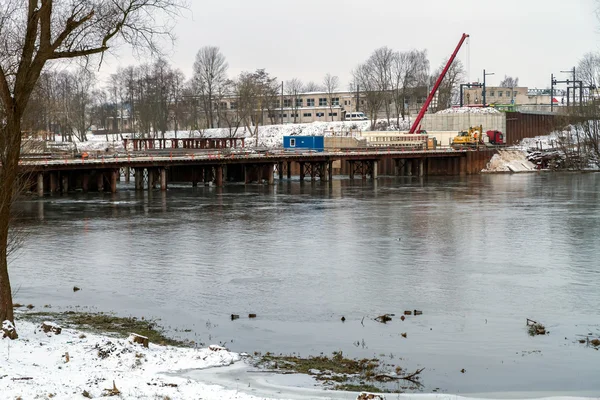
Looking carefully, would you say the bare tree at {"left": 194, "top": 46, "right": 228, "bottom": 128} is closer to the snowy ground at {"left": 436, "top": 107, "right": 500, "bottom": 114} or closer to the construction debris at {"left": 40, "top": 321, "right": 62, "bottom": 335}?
the snowy ground at {"left": 436, "top": 107, "right": 500, "bottom": 114}

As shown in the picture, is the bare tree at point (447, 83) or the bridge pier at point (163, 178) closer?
the bridge pier at point (163, 178)

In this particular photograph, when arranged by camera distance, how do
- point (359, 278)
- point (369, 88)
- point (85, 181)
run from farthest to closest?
point (369, 88), point (85, 181), point (359, 278)

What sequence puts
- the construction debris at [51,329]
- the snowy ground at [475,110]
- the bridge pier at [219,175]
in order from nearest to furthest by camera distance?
the construction debris at [51,329], the bridge pier at [219,175], the snowy ground at [475,110]

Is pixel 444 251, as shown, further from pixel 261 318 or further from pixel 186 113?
pixel 186 113

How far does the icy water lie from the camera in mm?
15251

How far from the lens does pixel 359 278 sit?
75.3ft

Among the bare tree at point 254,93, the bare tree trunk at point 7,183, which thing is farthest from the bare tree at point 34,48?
the bare tree at point 254,93

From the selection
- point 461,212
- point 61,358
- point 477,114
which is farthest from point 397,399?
point 477,114

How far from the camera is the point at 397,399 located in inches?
460

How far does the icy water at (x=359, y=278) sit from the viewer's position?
15.3 metres

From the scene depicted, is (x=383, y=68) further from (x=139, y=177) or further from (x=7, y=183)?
(x=7, y=183)

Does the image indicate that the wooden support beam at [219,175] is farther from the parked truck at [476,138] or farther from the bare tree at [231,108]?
the bare tree at [231,108]

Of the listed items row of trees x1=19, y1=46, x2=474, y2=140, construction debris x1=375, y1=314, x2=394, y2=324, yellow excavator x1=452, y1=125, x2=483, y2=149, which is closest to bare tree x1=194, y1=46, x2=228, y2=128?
row of trees x1=19, y1=46, x2=474, y2=140

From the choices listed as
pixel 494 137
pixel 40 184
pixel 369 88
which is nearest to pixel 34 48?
pixel 40 184
